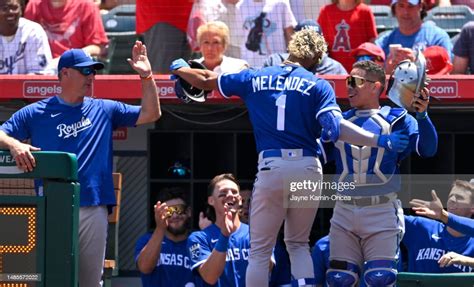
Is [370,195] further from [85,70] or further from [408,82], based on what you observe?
[85,70]

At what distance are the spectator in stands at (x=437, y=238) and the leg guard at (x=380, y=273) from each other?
1.32 meters

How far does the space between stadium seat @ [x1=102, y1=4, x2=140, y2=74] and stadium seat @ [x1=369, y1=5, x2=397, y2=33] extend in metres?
2.34

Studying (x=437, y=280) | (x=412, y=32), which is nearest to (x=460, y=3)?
(x=412, y=32)

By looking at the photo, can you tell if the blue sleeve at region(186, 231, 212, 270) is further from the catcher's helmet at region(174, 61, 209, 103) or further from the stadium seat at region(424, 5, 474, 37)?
the stadium seat at region(424, 5, 474, 37)

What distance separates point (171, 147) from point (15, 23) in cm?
173

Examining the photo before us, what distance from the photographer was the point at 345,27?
32.0 ft

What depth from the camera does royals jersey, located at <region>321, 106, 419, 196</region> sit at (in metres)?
6.41

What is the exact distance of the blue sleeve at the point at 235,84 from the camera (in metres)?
6.39

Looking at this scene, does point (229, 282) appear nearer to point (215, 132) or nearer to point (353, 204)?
point (353, 204)

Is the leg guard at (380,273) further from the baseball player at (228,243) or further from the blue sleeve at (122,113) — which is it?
the blue sleeve at (122,113)

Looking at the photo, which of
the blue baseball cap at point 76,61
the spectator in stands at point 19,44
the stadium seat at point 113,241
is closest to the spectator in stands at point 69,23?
the spectator in stands at point 19,44

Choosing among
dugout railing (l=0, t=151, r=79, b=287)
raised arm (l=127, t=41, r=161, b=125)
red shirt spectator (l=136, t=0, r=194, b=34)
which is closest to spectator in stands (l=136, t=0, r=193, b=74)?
red shirt spectator (l=136, t=0, r=194, b=34)

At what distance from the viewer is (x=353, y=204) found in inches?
253

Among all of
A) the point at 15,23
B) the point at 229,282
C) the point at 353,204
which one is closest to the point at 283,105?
the point at 353,204
